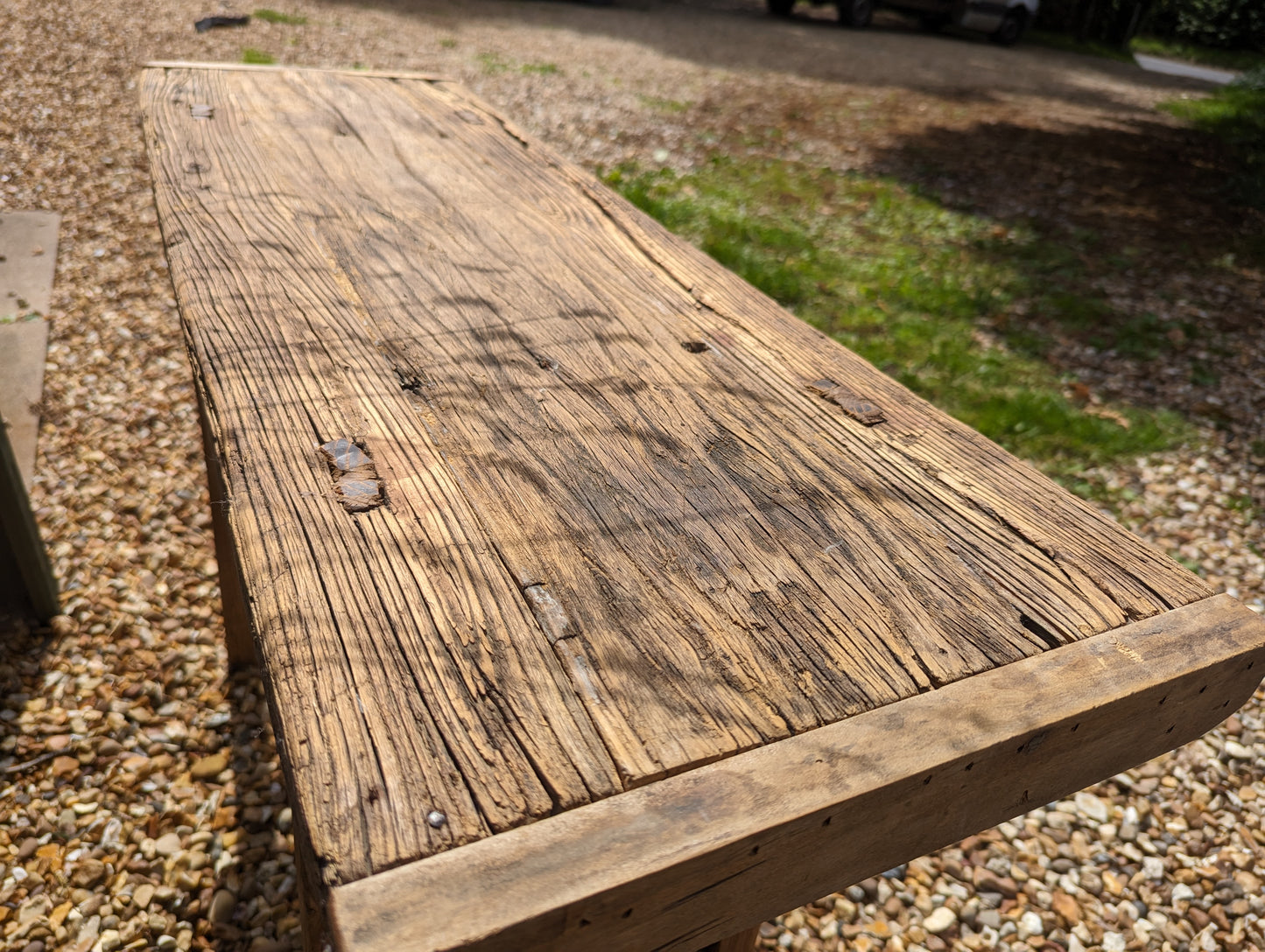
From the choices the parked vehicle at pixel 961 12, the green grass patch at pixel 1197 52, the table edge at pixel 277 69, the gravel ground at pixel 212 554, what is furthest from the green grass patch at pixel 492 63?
the green grass patch at pixel 1197 52

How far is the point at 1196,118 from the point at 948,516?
35.4ft

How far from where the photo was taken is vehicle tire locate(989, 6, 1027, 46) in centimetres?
1320

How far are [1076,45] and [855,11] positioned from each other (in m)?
4.48

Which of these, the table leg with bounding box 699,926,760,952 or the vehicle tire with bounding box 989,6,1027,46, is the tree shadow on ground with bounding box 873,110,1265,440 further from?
the vehicle tire with bounding box 989,6,1027,46

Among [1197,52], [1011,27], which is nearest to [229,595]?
[1011,27]

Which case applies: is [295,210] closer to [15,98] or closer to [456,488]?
[456,488]

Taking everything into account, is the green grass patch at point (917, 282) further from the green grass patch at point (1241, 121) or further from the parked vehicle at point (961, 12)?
the parked vehicle at point (961, 12)

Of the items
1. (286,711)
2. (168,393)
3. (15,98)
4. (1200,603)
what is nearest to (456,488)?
(286,711)

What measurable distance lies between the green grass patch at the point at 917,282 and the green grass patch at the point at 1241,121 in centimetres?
267

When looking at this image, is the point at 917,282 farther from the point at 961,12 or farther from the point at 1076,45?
the point at 1076,45

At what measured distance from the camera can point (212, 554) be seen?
2719mm

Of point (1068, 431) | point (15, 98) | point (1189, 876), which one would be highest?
point (15, 98)

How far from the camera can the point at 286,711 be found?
766mm

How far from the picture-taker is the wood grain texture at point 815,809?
0.65 m
